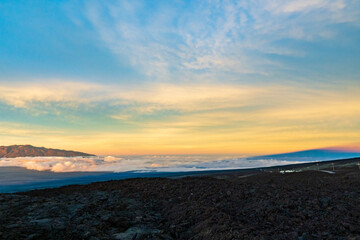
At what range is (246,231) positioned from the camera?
9.33 m

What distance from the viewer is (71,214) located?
43.6 feet

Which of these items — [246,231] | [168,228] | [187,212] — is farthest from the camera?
[187,212]

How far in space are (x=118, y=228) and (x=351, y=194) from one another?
608 inches

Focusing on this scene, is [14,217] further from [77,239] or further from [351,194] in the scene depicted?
[351,194]

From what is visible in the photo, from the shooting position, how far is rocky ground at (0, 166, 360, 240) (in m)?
9.83

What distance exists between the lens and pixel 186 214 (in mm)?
12492

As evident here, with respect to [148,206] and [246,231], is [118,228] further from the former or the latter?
[246,231]

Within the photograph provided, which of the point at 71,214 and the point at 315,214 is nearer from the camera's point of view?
the point at 315,214

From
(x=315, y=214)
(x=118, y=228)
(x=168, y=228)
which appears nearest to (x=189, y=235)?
(x=168, y=228)

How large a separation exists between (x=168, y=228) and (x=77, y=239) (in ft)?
12.4

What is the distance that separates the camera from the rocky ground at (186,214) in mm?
9828

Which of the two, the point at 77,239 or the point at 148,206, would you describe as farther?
the point at 148,206

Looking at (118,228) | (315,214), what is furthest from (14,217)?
(315,214)

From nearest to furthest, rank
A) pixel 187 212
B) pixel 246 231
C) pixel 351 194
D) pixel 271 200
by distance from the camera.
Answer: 1. pixel 246 231
2. pixel 187 212
3. pixel 271 200
4. pixel 351 194
